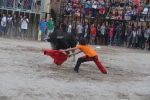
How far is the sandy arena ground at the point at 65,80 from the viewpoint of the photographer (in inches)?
394

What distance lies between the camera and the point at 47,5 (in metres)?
31.5

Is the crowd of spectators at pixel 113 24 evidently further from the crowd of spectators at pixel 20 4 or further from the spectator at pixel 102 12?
the crowd of spectators at pixel 20 4

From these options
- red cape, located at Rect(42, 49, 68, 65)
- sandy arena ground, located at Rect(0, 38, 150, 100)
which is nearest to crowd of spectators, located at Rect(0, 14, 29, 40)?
sandy arena ground, located at Rect(0, 38, 150, 100)

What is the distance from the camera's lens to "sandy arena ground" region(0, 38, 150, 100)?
10005 mm

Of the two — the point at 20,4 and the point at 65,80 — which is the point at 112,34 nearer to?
the point at 20,4

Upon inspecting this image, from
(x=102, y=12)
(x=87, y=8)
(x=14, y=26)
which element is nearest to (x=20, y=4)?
(x=14, y=26)

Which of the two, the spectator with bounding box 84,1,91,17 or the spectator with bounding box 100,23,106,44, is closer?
the spectator with bounding box 100,23,106,44

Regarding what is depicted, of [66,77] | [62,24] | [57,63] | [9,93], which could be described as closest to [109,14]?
[62,24]

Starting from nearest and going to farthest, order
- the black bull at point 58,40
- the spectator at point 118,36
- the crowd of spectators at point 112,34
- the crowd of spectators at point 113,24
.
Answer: the black bull at point 58,40 → the crowd of spectators at point 112,34 → the crowd of spectators at point 113,24 → the spectator at point 118,36

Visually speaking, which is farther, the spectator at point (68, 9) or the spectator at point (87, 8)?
the spectator at point (68, 9)

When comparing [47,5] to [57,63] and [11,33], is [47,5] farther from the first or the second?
[57,63]

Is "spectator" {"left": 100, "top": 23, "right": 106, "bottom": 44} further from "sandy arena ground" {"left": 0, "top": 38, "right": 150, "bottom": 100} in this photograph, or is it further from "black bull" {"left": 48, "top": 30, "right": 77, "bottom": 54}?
"black bull" {"left": 48, "top": 30, "right": 77, "bottom": 54}

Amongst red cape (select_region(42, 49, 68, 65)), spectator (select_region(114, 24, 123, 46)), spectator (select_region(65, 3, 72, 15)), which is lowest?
spectator (select_region(114, 24, 123, 46))

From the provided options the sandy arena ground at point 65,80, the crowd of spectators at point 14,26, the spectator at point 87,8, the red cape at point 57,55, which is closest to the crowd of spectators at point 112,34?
the spectator at point 87,8
